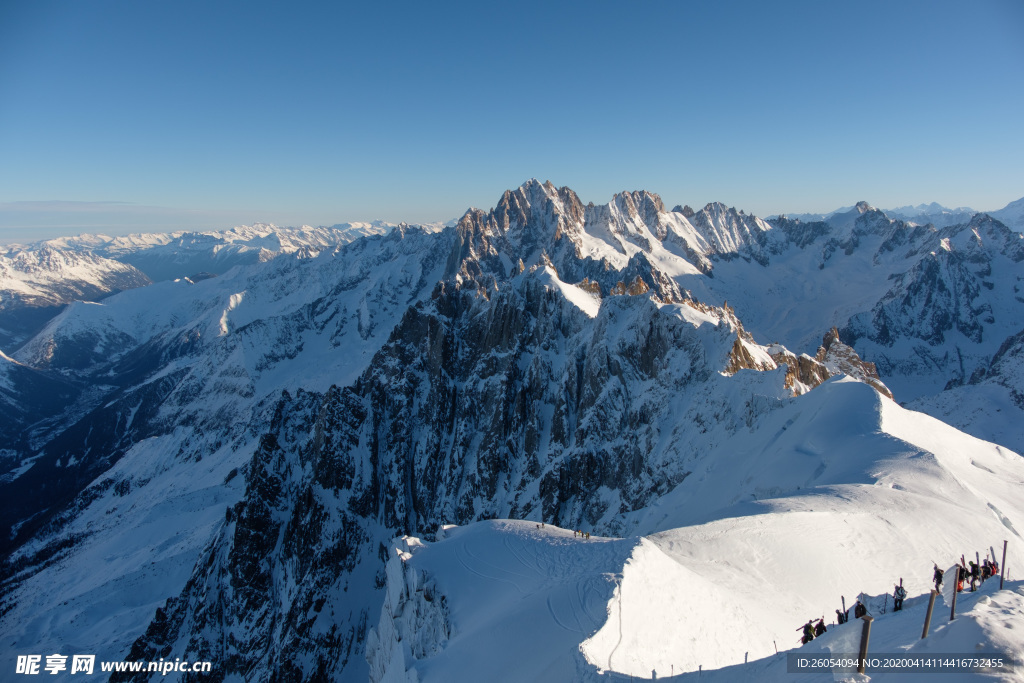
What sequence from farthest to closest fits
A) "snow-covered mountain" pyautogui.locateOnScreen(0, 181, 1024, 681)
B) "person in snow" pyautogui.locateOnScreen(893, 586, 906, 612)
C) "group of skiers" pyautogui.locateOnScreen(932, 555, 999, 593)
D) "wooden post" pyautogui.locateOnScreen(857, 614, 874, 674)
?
"snow-covered mountain" pyautogui.locateOnScreen(0, 181, 1024, 681)
"person in snow" pyautogui.locateOnScreen(893, 586, 906, 612)
"group of skiers" pyautogui.locateOnScreen(932, 555, 999, 593)
"wooden post" pyautogui.locateOnScreen(857, 614, 874, 674)

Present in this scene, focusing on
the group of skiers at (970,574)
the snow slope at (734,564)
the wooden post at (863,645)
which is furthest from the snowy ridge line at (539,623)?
the wooden post at (863,645)

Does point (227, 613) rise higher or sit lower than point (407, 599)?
lower

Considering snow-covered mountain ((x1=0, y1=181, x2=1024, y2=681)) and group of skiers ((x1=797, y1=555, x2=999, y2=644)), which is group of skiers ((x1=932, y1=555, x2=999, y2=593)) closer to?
group of skiers ((x1=797, y1=555, x2=999, y2=644))

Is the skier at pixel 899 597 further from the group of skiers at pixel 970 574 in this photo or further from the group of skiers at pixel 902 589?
the group of skiers at pixel 970 574

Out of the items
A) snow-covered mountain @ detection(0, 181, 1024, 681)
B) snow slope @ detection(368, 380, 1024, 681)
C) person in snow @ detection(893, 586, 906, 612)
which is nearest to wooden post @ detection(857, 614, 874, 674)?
snow slope @ detection(368, 380, 1024, 681)

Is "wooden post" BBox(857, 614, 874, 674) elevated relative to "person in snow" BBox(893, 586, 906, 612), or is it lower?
elevated

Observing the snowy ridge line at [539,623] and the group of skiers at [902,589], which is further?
the group of skiers at [902,589]

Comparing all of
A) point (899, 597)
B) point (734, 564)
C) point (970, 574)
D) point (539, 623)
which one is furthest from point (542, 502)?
point (970, 574)

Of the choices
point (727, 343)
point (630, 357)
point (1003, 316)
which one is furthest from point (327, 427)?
point (1003, 316)

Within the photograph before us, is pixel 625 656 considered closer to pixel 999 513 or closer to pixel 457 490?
pixel 999 513
